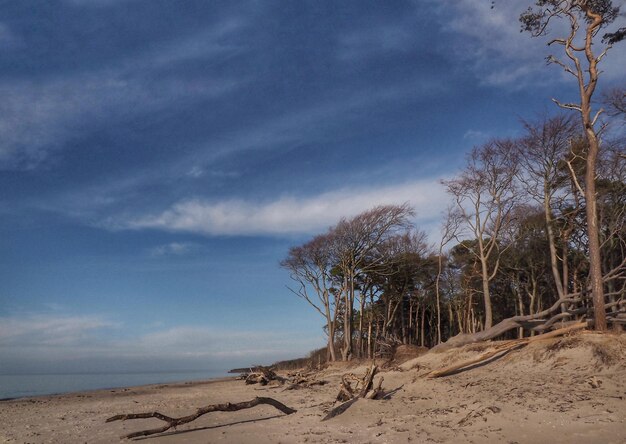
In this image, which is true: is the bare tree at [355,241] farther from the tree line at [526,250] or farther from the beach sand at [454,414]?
the beach sand at [454,414]

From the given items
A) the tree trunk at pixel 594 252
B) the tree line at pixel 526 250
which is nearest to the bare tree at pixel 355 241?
the tree line at pixel 526 250

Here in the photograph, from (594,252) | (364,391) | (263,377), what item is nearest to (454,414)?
(364,391)

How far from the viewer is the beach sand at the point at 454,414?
7469mm

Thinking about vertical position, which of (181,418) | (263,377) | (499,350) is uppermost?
(499,350)

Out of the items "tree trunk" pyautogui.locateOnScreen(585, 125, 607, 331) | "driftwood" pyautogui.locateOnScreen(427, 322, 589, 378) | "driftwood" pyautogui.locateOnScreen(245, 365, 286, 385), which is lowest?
"driftwood" pyautogui.locateOnScreen(245, 365, 286, 385)

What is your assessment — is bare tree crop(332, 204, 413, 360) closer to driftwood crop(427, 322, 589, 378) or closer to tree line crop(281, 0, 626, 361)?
tree line crop(281, 0, 626, 361)

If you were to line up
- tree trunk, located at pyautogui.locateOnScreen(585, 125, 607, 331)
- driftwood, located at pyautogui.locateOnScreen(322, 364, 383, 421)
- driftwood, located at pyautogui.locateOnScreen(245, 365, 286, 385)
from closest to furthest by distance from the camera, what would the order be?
1. driftwood, located at pyautogui.locateOnScreen(322, 364, 383, 421)
2. tree trunk, located at pyautogui.locateOnScreen(585, 125, 607, 331)
3. driftwood, located at pyautogui.locateOnScreen(245, 365, 286, 385)

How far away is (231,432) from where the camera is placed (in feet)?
28.0

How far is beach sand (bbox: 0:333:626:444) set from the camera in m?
7.47

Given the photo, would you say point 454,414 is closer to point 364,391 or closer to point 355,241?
point 364,391

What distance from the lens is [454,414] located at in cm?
875

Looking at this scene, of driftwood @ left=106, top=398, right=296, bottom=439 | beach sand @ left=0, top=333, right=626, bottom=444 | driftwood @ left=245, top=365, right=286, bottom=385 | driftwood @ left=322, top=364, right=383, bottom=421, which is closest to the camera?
beach sand @ left=0, top=333, right=626, bottom=444

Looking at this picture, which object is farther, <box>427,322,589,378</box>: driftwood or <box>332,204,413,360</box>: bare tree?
<box>332,204,413,360</box>: bare tree

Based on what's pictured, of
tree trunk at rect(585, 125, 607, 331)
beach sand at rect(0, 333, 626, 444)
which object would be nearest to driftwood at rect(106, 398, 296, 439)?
beach sand at rect(0, 333, 626, 444)
